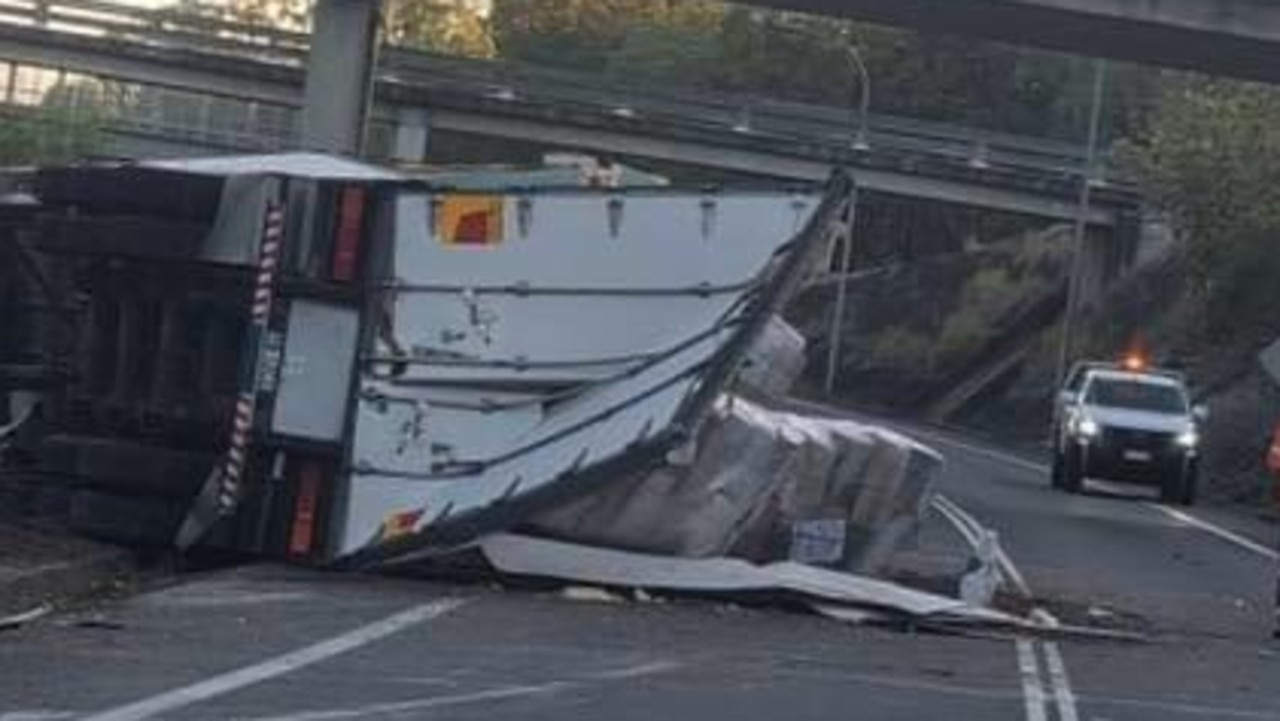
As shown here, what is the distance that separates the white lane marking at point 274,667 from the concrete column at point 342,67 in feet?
109

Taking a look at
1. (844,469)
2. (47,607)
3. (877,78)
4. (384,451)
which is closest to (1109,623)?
(844,469)

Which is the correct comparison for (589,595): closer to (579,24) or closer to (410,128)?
(410,128)

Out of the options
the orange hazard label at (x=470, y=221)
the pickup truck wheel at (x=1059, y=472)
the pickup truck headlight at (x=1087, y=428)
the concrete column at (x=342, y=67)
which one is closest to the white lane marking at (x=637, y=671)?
the orange hazard label at (x=470, y=221)

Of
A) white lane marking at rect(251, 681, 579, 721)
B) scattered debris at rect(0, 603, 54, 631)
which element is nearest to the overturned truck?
scattered debris at rect(0, 603, 54, 631)

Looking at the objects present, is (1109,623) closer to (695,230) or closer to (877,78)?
(695,230)

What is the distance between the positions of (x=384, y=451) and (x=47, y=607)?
2.55 metres

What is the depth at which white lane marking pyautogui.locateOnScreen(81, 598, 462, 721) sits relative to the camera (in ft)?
35.2

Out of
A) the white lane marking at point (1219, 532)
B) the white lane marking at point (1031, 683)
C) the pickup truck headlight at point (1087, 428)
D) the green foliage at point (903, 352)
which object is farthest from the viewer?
the green foliage at point (903, 352)

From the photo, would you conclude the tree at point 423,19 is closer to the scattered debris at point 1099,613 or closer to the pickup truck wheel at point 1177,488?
the pickup truck wheel at point 1177,488

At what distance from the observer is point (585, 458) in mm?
16062

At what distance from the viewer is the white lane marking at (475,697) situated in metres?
10.9

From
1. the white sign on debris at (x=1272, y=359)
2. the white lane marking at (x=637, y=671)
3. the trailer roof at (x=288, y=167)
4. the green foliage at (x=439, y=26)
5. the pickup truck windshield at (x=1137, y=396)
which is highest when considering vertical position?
the green foliage at (x=439, y=26)

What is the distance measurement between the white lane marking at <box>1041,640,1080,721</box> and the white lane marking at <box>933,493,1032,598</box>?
3277 mm

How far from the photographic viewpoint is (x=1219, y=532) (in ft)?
110
